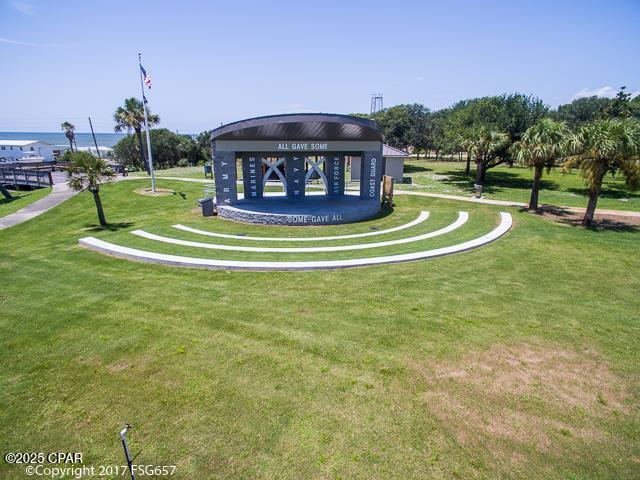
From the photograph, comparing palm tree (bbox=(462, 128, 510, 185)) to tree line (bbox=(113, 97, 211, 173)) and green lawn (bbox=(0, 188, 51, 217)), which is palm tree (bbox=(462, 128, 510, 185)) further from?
tree line (bbox=(113, 97, 211, 173))

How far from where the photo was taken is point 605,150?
66.5ft

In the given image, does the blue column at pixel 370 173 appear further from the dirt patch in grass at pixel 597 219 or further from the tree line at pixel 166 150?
the tree line at pixel 166 150

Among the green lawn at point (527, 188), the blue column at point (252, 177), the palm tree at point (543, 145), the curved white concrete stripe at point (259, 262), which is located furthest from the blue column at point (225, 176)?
the palm tree at point (543, 145)

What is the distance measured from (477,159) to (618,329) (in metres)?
33.7

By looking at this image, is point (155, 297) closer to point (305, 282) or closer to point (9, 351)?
point (9, 351)

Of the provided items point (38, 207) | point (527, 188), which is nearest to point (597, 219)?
point (527, 188)

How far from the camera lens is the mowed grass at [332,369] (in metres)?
6.47

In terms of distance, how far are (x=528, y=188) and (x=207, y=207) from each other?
3811cm

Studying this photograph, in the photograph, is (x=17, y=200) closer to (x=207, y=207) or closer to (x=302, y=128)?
(x=207, y=207)

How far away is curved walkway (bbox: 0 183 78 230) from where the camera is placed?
92.0ft

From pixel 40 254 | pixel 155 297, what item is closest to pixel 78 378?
pixel 155 297

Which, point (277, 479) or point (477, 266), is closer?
point (277, 479)

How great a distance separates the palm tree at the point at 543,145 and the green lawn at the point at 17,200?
4671cm

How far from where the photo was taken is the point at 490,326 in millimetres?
10836
